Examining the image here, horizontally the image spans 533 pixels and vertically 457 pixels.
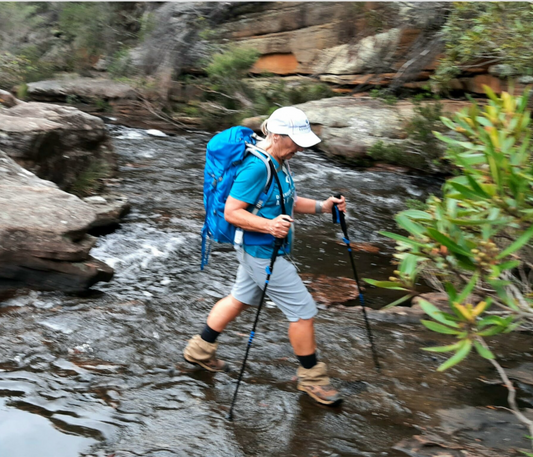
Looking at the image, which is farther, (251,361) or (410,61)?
(410,61)

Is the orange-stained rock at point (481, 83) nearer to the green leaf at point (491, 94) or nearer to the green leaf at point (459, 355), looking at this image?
the green leaf at point (491, 94)

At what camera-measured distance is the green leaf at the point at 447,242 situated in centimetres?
270

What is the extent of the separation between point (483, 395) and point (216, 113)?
541 inches

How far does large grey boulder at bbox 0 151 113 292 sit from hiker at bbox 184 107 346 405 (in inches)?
86.1

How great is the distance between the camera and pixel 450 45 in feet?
34.9

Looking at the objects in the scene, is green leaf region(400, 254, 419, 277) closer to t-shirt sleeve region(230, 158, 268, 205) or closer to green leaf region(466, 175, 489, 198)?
green leaf region(466, 175, 489, 198)

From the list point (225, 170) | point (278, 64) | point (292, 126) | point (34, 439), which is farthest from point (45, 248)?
point (278, 64)

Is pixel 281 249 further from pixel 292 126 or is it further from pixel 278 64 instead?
pixel 278 64

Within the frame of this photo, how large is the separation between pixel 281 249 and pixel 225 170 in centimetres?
67

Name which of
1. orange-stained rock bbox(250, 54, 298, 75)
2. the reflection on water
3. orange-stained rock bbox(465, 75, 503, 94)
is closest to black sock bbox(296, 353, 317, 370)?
the reflection on water

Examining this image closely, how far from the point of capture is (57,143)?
9.17 metres

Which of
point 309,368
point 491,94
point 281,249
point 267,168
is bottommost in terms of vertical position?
point 309,368

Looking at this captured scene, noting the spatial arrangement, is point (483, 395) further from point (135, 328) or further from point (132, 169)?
point (132, 169)

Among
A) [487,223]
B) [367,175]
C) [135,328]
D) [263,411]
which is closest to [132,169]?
[367,175]
